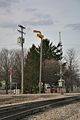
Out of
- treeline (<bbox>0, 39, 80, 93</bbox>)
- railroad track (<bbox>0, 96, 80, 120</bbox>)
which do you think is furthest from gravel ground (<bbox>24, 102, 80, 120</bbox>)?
treeline (<bbox>0, 39, 80, 93</bbox>)

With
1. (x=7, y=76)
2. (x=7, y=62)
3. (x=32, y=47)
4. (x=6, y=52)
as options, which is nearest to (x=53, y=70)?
(x=32, y=47)

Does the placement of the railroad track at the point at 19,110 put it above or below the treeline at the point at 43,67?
below

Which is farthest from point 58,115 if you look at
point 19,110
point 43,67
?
point 43,67

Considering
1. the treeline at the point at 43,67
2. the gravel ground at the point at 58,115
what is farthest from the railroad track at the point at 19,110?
the treeline at the point at 43,67

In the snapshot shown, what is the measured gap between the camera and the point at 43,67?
8556cm

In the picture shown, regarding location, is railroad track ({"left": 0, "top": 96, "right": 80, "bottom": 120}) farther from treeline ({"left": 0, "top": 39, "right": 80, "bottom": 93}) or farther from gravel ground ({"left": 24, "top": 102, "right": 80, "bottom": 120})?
treeline ({"left": 0, "top": 39, "right": 80, "bottom": 93})

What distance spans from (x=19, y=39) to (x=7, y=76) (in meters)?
31.2

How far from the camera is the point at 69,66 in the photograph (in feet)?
318

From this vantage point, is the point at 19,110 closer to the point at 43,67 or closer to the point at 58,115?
the point at 58,115

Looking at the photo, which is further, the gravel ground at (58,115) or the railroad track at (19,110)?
the railroad track at (19,110)

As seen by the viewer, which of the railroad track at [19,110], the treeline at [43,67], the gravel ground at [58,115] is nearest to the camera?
the gravel ground at [58,115]

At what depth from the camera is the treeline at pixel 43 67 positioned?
3167 inches

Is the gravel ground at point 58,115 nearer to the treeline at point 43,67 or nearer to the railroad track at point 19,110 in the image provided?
the railroad track at point 19,110

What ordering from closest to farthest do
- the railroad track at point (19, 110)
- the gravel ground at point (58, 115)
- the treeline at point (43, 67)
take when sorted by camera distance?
the gravel ground at point (58, 115)
the railroad track at point (19, 110)
the treeline at point (43, 67)
